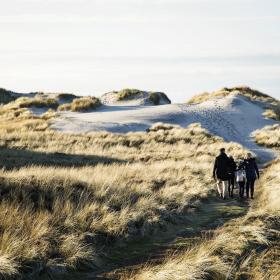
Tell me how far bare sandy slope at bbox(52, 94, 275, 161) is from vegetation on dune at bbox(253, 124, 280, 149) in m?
0.70

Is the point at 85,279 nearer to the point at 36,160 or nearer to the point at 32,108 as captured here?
the point at 36,160

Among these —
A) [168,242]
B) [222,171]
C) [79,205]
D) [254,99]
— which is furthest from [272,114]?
[168,242]

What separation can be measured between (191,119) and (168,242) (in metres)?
39.4

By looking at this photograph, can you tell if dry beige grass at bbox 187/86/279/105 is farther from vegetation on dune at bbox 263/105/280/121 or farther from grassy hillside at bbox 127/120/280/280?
grassy hillside at bbox 127/120/280/280

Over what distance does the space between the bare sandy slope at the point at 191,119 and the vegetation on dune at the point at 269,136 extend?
0.70 m

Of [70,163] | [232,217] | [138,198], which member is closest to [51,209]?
[138,198]

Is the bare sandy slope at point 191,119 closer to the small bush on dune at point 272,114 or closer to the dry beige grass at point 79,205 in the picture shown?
the small bush on dune at point 272,114

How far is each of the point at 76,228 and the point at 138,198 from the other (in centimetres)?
422

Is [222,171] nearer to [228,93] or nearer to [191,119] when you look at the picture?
[191,119]

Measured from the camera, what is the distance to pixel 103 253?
9.91 metres

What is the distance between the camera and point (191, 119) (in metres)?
50.2

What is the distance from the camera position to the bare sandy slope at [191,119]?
4500cm

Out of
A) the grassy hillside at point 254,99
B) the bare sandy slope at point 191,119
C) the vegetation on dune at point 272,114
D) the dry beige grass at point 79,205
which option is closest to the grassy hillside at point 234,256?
the dry beige grass at point 79,205

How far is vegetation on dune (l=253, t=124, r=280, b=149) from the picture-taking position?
140 feet
